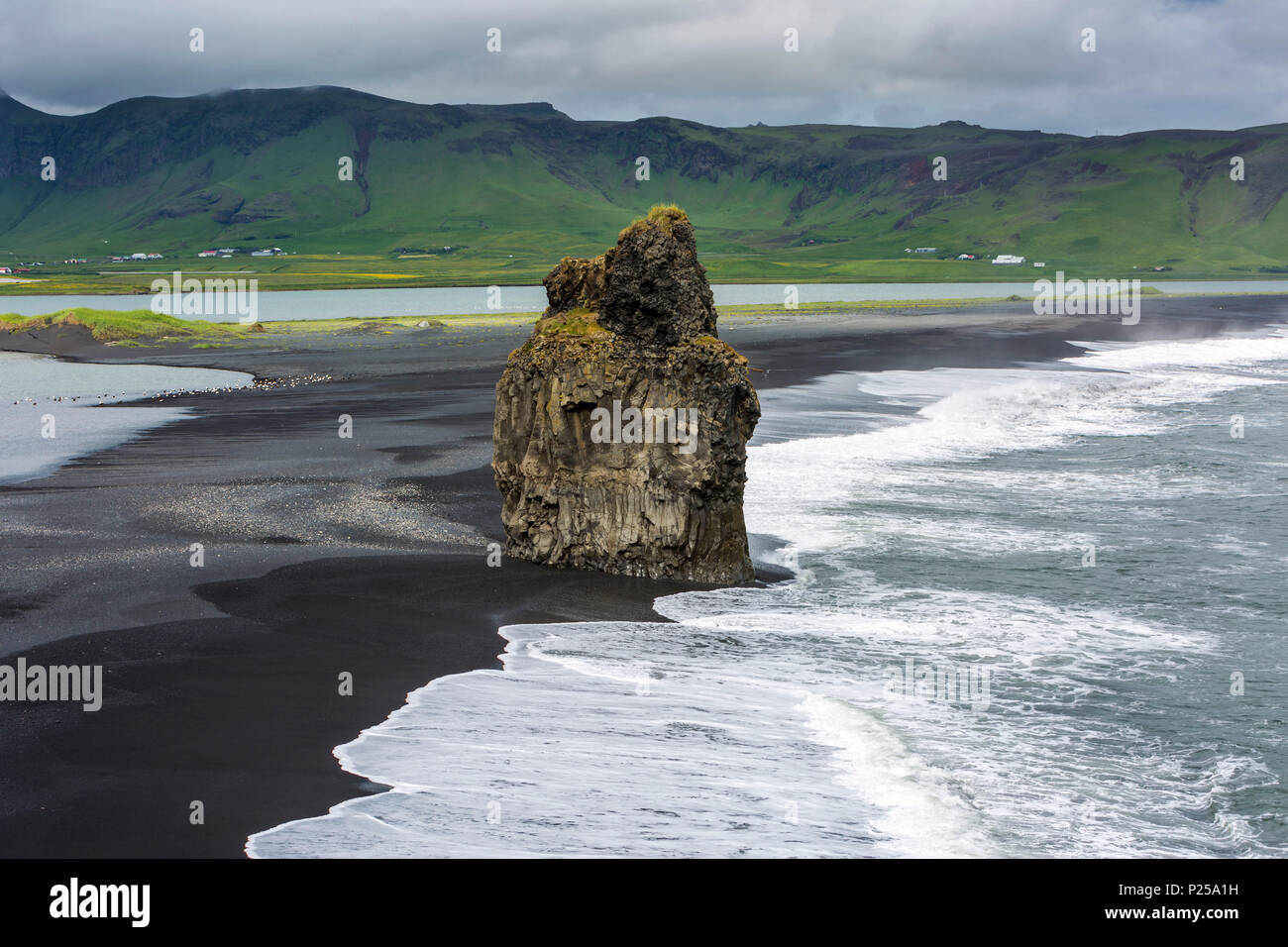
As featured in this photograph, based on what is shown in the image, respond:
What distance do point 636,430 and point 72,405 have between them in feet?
109

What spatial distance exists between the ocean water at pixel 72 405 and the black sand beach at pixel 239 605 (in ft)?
5.49

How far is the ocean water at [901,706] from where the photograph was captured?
11.2 m

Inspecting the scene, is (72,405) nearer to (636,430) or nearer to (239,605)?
(239,605)

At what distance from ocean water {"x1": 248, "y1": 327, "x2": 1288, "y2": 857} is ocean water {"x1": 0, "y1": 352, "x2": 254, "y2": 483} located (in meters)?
20.4

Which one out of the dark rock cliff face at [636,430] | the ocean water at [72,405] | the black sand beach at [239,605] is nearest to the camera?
the black sand beach at [239,605]

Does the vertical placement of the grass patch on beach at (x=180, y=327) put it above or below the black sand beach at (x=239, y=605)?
above

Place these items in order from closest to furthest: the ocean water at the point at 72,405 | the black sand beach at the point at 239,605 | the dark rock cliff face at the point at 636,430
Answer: the black sand beach at the point at 239,605
the dark rock cliff face at the point at 636,430
the ocean water at the point at 72,405

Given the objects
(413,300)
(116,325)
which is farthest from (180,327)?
(413,300)

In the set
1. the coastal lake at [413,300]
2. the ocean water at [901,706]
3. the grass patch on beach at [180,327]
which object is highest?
the coastal lake at [413,300]

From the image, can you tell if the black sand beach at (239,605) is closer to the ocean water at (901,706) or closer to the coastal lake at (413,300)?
the ocean water at (901,706)

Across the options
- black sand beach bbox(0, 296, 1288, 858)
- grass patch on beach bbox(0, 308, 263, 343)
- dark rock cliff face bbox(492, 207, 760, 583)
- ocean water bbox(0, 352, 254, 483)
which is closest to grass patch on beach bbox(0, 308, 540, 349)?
grass patch on beach bbox(0, 308, 263, 343)

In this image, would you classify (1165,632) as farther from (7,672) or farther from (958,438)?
(958,438)

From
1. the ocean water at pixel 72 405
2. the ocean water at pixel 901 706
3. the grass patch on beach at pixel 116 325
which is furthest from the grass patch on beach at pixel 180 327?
the ocean water at pixel 901 706

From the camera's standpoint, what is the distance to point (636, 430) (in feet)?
71.1
